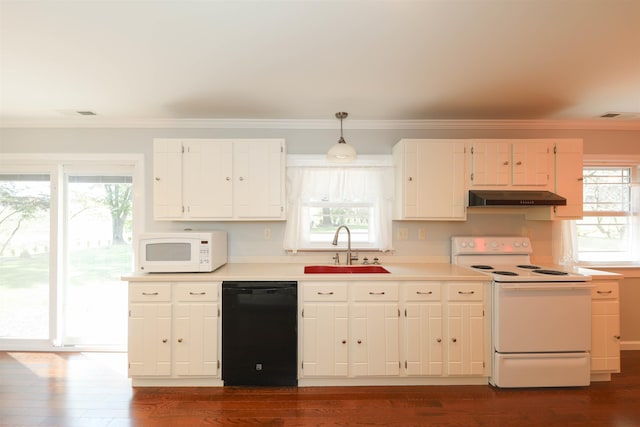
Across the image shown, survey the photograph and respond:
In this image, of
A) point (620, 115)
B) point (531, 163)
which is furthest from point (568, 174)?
point (620, 115)

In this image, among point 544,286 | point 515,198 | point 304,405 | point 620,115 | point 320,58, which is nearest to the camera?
point 320,58

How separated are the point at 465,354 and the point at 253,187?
2323 mm

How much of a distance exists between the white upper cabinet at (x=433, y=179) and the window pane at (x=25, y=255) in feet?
12.2

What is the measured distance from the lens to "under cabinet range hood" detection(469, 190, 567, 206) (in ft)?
9.14

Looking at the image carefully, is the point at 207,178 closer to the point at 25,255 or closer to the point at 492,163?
the point at 25,255

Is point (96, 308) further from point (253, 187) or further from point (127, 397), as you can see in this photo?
point (253, 187)

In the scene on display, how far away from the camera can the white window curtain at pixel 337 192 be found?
3236mm

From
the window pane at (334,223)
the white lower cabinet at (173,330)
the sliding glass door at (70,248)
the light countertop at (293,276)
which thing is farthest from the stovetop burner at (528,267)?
the sliding glass door at (70,248)

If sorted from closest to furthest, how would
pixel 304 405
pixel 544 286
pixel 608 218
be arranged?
pixel 304 405
pixel 544 286
pixel 608 218

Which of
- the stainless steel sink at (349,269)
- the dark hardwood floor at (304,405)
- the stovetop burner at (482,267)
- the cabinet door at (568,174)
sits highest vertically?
the cabinet door at (568,174)

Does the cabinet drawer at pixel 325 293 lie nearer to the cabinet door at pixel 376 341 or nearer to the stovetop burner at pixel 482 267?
the cabinet door at pixel 376 341

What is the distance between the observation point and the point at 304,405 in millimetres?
2350

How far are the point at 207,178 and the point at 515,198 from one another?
2.80 meters

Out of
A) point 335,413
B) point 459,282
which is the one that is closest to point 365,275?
point 459,282
